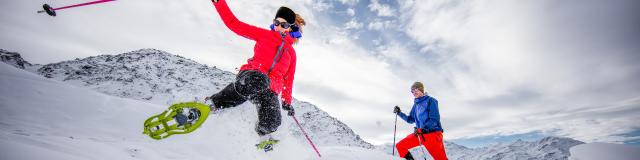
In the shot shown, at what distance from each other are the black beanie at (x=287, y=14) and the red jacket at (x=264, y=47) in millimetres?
327

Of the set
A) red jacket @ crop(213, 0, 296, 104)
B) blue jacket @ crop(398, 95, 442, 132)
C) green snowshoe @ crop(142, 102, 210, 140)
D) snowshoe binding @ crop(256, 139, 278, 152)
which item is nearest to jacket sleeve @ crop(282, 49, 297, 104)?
red jacket @ crop(213, 0, 296, 104)

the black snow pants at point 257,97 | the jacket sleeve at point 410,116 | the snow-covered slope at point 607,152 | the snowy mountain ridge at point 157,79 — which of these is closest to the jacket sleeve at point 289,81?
the black snow pants at point 257,97

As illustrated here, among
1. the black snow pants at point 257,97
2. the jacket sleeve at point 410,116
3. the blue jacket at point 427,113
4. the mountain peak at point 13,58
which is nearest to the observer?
the black snow pants at point 257,97

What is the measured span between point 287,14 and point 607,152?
40.0 feet

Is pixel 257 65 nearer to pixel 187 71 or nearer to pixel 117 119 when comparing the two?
pixel 117 119

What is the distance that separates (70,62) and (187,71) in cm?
2860

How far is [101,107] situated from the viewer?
6324mm

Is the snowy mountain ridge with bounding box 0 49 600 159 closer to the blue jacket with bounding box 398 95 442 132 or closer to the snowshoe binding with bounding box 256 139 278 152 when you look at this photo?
the blue jacket with bounding box 398 95 442 132

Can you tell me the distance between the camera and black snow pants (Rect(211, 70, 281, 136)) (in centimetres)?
402

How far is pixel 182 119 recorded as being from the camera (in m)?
4.21

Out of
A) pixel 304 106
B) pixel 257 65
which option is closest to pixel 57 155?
pixel 257 65

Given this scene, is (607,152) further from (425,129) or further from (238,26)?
(238,26)

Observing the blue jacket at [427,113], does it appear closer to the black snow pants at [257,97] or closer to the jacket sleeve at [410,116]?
the jacket sleeve at [410,116]

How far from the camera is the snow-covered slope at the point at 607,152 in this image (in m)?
9.38
